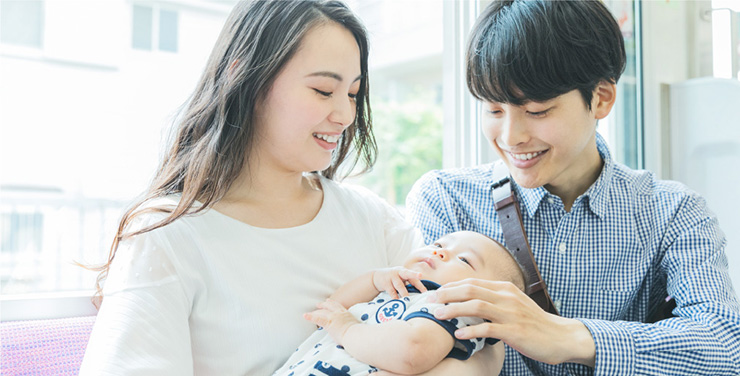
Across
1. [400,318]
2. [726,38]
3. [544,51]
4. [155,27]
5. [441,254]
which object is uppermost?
[155,27]

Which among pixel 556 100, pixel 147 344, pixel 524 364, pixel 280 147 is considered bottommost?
pixel 524 364

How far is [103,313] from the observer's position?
103cm

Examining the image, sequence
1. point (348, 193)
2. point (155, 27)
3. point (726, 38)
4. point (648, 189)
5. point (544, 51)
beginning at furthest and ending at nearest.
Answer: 1. point (155, 27)
2. point (726, 38)
3. point (648, 189)
4. point (348, 193)
5. point (544, 51)

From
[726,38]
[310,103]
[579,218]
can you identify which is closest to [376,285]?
[310,103]

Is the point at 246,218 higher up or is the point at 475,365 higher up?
the point at 246,218

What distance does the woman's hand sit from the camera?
3.51 feet

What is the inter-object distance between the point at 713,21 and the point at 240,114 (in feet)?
6.92

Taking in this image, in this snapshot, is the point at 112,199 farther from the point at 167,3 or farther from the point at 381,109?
the point at 381,109

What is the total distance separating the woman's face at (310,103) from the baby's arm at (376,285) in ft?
0.87

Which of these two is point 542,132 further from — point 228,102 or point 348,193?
point 228,102

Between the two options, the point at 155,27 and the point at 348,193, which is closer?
the point at 348,193

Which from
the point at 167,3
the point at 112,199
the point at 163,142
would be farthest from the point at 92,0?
the point at 163,142

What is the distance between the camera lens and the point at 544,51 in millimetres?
1332

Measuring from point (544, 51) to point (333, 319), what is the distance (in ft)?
2.52
